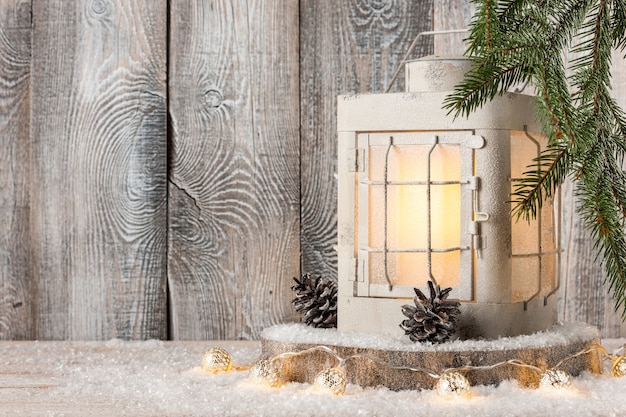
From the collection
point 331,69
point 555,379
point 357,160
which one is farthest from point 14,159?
point 555,379

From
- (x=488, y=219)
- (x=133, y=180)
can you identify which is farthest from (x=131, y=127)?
(x=488, y=219)

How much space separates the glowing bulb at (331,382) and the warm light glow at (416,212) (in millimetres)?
227

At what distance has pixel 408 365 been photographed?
133 centimetres

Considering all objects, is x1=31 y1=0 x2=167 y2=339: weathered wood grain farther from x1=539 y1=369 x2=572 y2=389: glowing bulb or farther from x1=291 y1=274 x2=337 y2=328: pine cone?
x1=539 y1=369 x2=572 y2=389: glowing bulb

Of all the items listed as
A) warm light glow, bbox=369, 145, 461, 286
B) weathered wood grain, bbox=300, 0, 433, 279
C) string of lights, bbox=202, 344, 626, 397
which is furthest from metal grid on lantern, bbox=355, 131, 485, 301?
weathered wood grain, bbox=300, 0, 433, 279

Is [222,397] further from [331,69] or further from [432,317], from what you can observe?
[331,69]

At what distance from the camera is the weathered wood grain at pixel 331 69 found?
1930 mm

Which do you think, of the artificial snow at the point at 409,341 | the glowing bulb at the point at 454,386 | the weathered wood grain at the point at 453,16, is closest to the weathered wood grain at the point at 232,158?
the weathered wood grain at the point at 453,16

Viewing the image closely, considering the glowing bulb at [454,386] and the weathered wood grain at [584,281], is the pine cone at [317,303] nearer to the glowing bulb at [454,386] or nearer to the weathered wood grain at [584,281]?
the glowing bulb at [454,386]

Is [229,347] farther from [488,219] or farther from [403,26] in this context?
[403,26]

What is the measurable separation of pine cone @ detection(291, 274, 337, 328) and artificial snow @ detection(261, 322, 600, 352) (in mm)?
37

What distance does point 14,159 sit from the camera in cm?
195

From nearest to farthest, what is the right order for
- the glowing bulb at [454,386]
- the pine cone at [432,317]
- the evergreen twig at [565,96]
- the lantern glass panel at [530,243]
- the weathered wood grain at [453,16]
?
the evergreen twig at [565,96] < the glowing bulb at [454,386] < the pine cone at [432,317] < the lantern glass panel at [530,243] < the weathered wood grain at [453,16]

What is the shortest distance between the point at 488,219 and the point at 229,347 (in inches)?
27.1
